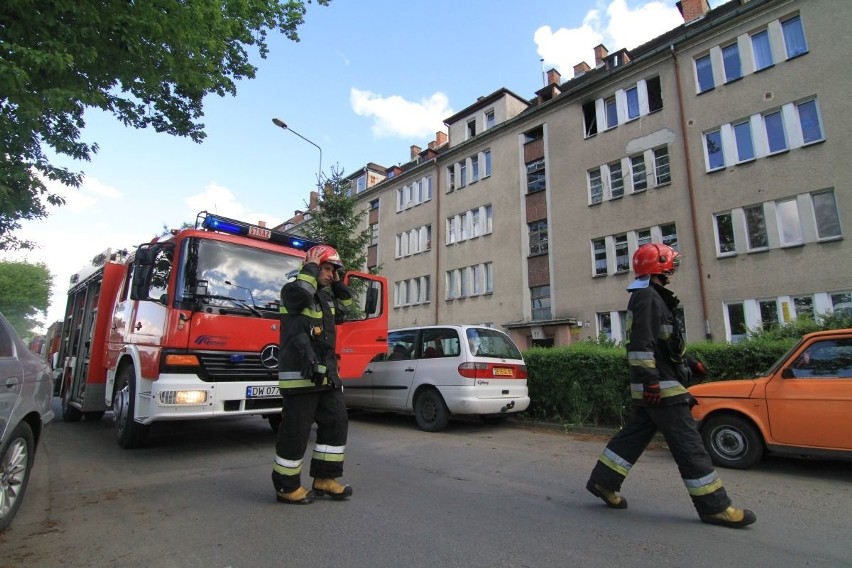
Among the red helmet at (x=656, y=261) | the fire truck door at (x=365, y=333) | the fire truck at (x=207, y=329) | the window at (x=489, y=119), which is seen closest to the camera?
the red helmet at (x=656, y=261)

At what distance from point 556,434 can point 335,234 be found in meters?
9.57

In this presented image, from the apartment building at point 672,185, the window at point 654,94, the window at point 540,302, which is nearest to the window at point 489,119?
the apartment building at point 672,185

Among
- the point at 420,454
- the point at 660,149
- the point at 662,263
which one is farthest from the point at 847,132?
the point at 420,454

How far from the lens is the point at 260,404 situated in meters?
5.84

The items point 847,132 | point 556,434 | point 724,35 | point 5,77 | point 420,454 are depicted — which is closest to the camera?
point 5,77

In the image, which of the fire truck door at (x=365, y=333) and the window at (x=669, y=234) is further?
the window at (x=669, y=234)

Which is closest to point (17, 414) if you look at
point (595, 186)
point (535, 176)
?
point (595, 186)

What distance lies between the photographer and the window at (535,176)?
24.0 m

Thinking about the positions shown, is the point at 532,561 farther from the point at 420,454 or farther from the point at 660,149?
the point at 660,149

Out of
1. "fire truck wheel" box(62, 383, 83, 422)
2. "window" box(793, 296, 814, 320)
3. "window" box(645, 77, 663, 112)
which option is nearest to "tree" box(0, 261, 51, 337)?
"fire truck wheel" box(62, 383, 83, 422)

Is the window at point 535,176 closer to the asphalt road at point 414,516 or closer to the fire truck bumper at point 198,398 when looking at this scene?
the asphalt road at point 414,516

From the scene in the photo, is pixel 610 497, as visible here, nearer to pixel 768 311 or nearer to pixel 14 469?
pixel 14 469

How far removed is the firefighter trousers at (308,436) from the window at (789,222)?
16.9 m

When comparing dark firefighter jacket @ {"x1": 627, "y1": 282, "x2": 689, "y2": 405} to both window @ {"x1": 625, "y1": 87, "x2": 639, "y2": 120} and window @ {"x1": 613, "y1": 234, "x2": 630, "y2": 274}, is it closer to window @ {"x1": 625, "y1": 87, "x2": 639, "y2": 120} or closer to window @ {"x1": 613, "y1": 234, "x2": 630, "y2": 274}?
window @ {"x1": 613, "y1": 234, "x2": 630, "y2": 274}
